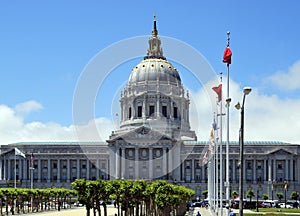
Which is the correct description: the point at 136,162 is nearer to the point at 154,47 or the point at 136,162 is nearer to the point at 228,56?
the point at 154,47

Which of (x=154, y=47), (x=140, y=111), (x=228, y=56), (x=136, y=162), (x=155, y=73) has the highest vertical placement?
(x=154, y=47)

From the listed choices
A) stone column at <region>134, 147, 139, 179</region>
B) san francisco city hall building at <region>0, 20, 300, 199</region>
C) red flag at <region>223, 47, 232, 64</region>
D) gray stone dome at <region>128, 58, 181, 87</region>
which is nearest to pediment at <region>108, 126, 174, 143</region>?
san francisco city hall building at <region>0, 20, 300, 199</region>

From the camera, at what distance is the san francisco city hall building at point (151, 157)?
533 ft

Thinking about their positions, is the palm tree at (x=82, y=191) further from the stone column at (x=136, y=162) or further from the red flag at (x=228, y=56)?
the stone column at (x=136, y=162)

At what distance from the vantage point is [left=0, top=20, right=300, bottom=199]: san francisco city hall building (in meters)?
162

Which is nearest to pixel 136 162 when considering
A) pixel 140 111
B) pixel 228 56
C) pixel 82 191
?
pixel 140 111

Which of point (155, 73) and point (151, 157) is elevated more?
point (155, 73)

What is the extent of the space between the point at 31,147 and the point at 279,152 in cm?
6825

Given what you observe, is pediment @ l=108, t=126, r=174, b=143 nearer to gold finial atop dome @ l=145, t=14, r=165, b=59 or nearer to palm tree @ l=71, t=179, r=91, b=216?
gold finial atop dome @ l=145, t=14, r=165, b=59

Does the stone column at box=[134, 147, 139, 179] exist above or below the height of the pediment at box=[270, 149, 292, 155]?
below

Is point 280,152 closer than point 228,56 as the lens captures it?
No

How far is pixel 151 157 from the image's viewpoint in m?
165

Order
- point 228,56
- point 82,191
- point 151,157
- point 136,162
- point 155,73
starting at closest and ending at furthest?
point 228,56 → point 82,191 → point 151,157 → point 136,162 → point 155,73

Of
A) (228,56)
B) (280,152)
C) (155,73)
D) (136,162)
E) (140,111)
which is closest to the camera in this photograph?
(228,56)
